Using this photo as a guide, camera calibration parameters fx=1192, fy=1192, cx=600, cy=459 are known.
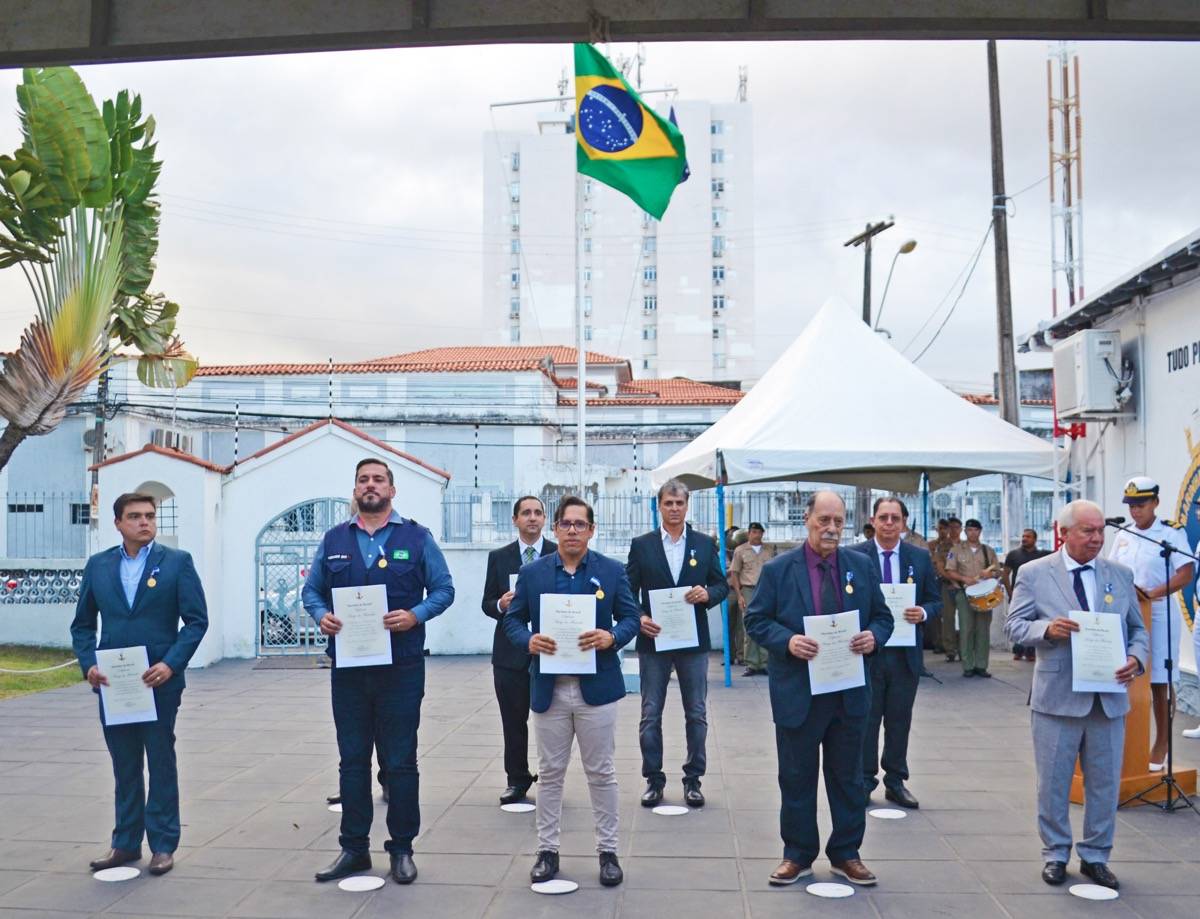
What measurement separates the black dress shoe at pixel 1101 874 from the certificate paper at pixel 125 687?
15.9ft

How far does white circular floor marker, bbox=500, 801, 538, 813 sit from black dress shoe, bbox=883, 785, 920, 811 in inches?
91.5

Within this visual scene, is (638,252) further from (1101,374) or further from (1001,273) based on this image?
(1101,374)

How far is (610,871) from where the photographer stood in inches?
237

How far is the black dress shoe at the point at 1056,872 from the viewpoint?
594 cm

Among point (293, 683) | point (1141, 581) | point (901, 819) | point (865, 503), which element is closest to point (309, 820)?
point (901, 819)

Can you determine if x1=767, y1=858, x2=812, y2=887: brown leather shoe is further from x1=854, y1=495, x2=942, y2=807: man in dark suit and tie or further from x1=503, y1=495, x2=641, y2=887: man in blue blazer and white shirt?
x1=854, y1=495, x2=942, y2=807: man in dark suit and tie

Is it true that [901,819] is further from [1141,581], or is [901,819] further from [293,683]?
[293,683]

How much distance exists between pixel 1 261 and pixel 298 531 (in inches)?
225

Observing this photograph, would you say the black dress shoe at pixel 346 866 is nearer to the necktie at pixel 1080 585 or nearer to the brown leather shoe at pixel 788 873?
the brown leather shoe at pixel 788 873

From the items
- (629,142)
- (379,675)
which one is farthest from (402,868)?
(629,142)

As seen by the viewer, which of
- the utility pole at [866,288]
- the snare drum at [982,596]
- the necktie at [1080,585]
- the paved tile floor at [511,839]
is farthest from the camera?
the utility pole at [866,288]

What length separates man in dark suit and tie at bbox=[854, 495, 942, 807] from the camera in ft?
24.7

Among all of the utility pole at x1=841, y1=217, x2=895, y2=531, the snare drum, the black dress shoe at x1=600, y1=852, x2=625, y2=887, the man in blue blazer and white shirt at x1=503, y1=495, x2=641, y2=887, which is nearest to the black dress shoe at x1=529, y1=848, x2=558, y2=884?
the man in blue blazer and white shirt at x1=503, y1=495, x2=641, y2=887

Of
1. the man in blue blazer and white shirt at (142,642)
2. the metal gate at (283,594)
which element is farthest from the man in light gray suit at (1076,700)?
the metal gate at (283,594)
